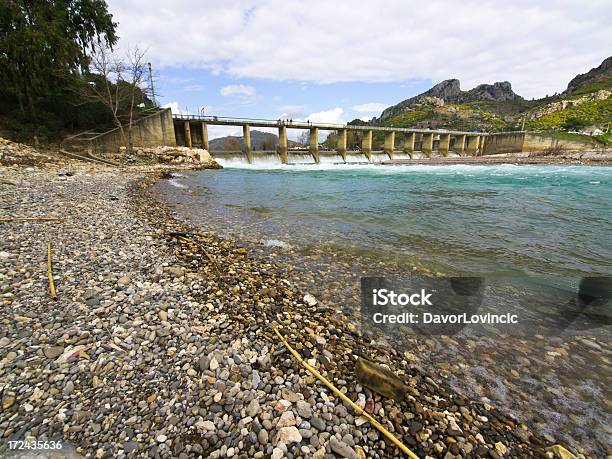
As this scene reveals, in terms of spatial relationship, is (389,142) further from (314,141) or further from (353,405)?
(353,405)

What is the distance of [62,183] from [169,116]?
80.3 feet

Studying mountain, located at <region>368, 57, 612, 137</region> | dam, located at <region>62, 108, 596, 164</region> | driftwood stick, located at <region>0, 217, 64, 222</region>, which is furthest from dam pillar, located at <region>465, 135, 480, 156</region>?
driftwood stick, located at <region>0, 217, 64, 222</region>

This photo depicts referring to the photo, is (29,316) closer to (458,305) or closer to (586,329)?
(458,305)

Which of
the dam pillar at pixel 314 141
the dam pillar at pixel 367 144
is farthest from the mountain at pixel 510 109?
the dam pillar at pixel 314 141

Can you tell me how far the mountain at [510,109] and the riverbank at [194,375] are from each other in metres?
106

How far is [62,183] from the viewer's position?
12.5 m

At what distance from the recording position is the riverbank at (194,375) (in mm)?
2062

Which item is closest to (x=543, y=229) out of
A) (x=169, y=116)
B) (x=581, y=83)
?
(x=169, y=116)

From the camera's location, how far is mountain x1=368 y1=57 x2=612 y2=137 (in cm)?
8438

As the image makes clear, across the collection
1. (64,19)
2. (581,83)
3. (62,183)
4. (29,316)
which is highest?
(581,83)

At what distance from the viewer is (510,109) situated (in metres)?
151

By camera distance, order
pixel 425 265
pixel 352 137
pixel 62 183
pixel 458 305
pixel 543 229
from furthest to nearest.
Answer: pixel 352 137 < pixel 62 183 < pixel 543 229 < pixel 425 265 < pixel 458 305

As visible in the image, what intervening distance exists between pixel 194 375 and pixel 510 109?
203 meters

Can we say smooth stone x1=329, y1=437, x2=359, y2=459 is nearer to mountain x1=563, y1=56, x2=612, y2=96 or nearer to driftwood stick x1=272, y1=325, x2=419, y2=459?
driftwood stick x1=272, y1=325, x2=419, y2=459
